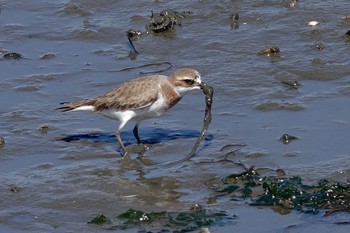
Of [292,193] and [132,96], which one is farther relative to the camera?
[132,96]

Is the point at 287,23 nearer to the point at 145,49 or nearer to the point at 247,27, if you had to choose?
the point at 247,27

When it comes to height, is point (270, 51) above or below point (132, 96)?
below

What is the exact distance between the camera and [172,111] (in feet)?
45.0

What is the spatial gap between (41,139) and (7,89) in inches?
66.9

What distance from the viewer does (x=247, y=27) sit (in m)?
15.7

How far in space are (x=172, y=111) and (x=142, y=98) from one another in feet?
3.45

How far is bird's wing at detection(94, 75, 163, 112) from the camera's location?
41.7 feet

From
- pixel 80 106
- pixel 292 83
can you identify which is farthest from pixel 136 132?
pixel 292 83

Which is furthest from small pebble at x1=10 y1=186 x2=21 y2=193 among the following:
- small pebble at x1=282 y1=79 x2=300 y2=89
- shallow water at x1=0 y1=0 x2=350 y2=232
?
small pebble at x1=282 y1=79 x2=300 y2=89

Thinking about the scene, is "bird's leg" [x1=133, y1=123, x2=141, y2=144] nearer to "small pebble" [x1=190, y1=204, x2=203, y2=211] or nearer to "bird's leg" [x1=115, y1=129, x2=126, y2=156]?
"bird's leg" [x1=115, y1=129, x2=126, y2=156]

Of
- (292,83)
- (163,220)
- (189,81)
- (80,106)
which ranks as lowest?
(163,220)

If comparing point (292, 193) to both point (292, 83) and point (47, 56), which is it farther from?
point (47, 56)

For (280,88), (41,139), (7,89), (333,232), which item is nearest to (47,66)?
(7,89)

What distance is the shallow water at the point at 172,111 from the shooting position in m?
11.3
